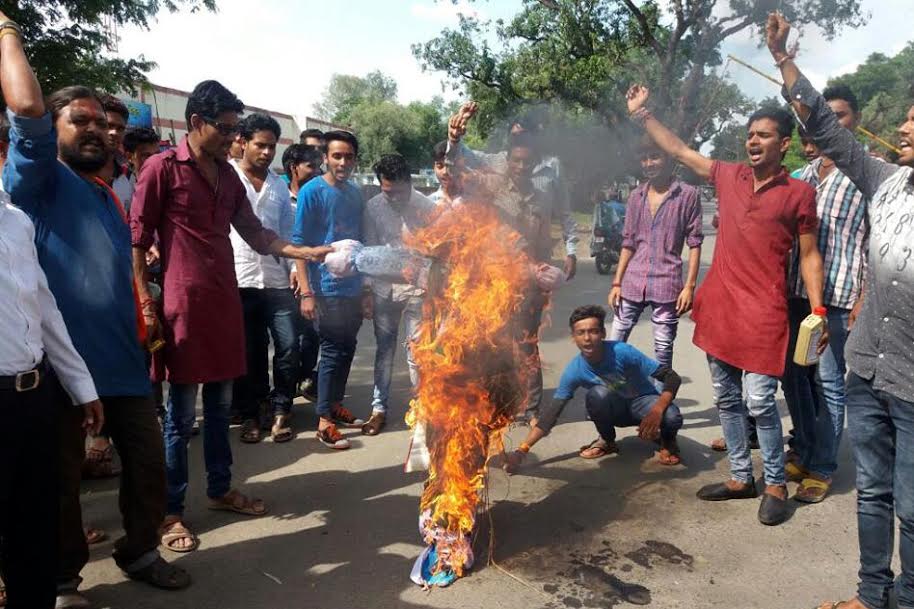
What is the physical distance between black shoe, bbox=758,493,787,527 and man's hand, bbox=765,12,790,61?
99.2 inches

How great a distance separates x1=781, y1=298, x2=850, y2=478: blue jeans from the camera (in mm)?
4145

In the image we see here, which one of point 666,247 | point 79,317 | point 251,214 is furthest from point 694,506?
point 79,317

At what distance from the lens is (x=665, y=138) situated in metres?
4.10

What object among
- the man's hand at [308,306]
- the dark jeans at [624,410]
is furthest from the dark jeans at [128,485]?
the dark jeans at [624,410]

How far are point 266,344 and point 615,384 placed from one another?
2829 millimetres

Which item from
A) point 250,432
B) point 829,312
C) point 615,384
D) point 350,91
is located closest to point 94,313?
point 250,432

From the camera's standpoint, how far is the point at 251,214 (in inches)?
155

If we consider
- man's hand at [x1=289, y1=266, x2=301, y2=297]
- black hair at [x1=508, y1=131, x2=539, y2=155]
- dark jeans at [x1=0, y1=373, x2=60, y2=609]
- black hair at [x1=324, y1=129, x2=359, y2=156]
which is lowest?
dark jeans at [x1=0, y1=373, x2=60, y2=609]

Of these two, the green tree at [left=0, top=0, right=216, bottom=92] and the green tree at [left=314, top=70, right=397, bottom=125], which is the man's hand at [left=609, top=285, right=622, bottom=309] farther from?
the green tree at [left=314, top=70, right=397, bottom=125]

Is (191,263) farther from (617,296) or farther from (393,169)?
(617,296)

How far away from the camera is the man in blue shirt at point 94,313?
2791 mm

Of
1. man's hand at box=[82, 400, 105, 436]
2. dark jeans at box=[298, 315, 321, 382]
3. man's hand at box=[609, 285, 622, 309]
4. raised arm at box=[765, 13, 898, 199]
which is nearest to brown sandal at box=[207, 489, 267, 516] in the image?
man's hand at box=[82, 400, 105, 436]

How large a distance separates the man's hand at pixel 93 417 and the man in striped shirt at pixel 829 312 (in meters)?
3.99

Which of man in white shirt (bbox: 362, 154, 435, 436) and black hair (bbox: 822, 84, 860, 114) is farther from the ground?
black hair (bbox: 822, 84, 860, 114)
